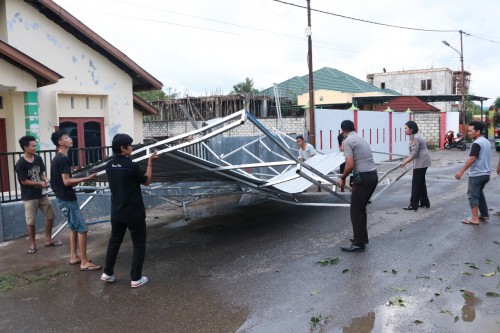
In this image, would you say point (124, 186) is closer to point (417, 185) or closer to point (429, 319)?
point (429, 319)

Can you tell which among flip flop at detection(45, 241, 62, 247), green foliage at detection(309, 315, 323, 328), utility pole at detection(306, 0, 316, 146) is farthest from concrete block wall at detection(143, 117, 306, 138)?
green foliage at detection(309, 315, 323, 328)

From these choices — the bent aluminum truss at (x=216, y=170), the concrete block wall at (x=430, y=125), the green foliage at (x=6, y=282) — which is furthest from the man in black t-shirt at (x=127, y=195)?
the concrete block wall at (x=430, y=125)

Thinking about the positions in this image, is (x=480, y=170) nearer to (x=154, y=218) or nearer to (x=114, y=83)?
(x=154, y=218)

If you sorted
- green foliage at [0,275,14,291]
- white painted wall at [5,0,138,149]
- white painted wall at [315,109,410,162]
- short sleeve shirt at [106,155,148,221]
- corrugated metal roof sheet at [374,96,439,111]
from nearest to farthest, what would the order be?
1. short sleeve shirt at [106,155,148,221]
2. green foliage at [0,275,14,291]
3. white painted wall at [5,0,138,149]
4. white painted wall at [315,109,410,162]
5. corrugated metal roof sheet at [374,96,439,111]

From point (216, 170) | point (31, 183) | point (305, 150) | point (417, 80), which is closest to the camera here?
point (216, 170)

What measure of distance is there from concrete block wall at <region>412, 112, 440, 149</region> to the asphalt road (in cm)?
1999

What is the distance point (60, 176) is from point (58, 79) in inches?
196

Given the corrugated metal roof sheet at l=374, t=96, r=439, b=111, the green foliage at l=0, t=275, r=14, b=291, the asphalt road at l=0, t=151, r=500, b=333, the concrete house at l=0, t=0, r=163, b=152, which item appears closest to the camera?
the asphalt road at l=0, t=151, r=500, b=333

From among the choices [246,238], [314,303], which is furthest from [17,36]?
[314,303]

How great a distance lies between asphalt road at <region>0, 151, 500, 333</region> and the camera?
172 inches

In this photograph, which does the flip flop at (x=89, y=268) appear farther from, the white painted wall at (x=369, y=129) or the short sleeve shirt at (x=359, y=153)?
the white painted wall at (x=369, y=129)

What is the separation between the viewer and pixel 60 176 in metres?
6.11

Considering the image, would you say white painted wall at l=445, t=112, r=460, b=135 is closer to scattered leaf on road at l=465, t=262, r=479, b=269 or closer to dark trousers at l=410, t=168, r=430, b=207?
dark trousers at l=410, t=168, r=430, b=207

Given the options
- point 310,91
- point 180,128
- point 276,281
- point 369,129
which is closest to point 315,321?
point 276,281
